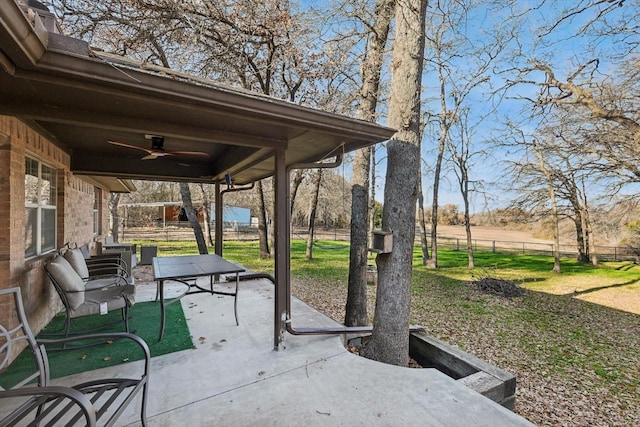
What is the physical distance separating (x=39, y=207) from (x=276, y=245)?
10.3 feet

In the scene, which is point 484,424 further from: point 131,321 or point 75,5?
point 75,5

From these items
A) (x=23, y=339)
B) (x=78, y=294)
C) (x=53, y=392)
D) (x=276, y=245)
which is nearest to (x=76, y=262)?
(x=78, y=294)

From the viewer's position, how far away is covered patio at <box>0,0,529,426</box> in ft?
5.43

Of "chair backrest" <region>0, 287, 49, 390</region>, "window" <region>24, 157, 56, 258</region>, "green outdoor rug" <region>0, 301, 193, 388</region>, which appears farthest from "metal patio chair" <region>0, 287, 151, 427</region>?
"window" <region>24, 157, 56, 258</region>

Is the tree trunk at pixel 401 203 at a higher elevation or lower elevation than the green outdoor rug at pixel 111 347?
higher

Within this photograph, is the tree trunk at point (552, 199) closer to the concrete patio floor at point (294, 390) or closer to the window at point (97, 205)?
the concrete patio floor at point (294, 390)

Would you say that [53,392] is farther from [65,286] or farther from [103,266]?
[103,266]

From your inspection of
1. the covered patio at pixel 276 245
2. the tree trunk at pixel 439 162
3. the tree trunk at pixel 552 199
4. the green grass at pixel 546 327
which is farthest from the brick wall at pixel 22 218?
the tree trunk at pixel 552 199

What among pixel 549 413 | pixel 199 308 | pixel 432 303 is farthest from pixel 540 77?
pixel 199 308

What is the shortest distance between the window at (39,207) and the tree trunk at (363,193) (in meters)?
4.05

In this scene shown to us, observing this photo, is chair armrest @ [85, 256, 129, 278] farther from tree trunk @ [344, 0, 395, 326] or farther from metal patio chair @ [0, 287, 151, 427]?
tree trunk @ [344, 0, 395, 326]

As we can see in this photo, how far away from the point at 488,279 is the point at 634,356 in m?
4.25

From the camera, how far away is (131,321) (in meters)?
4.02

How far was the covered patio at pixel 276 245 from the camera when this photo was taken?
1655mm
